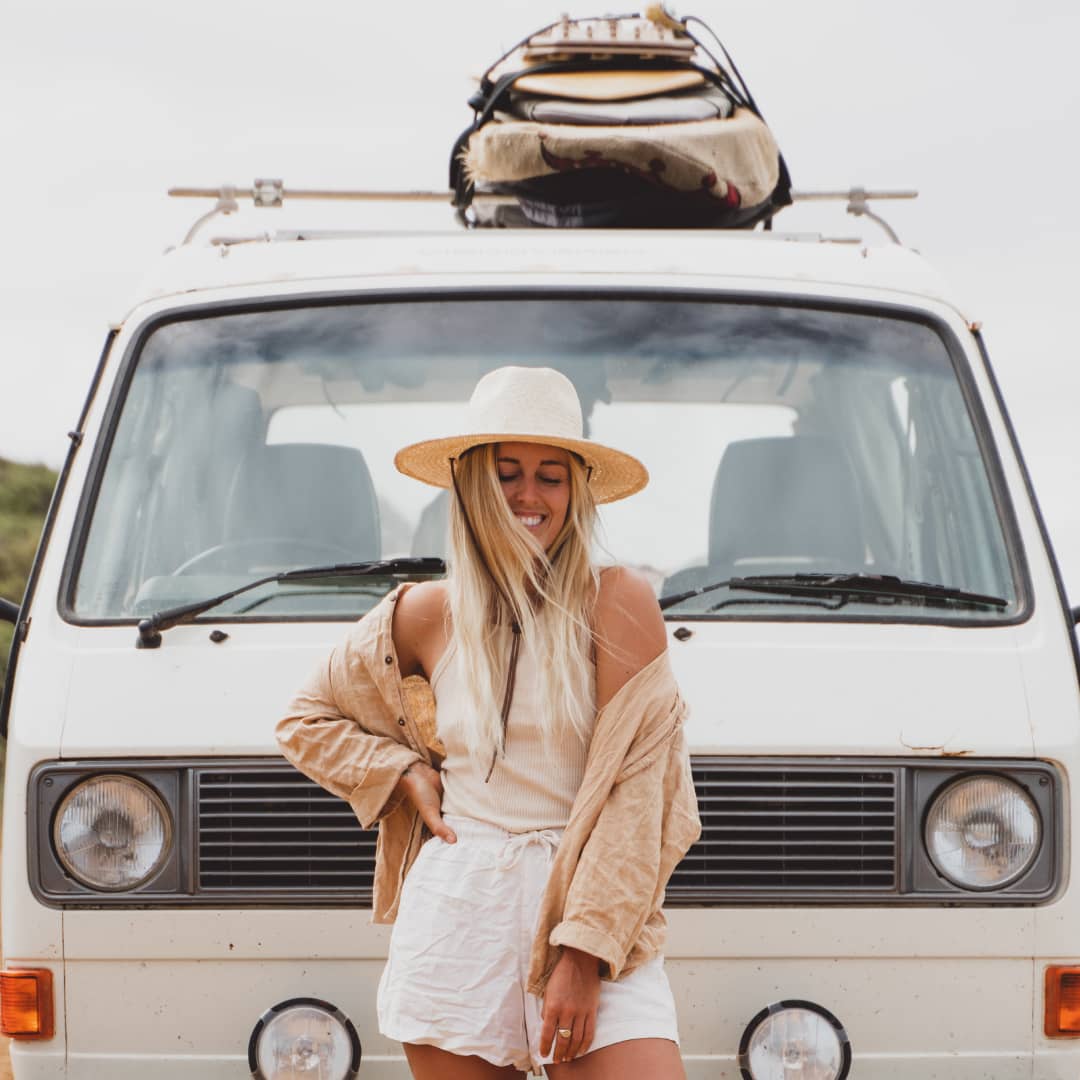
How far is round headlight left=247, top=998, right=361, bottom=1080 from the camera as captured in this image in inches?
132

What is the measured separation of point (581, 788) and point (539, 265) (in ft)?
5.86

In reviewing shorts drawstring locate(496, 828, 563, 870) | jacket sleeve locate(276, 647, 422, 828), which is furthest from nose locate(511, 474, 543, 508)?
shorts drawstring locate(496, 828, 563, 870)

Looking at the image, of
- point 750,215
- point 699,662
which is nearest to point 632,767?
point 699,662

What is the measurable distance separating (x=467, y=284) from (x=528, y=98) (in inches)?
52.1

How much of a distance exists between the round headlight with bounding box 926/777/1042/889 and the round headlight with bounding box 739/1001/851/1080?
383 millimetres

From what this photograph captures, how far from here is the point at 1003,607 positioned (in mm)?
3715

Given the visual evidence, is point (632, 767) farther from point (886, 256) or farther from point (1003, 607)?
point (886, 256)

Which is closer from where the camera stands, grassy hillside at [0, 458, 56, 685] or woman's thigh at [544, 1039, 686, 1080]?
woman's thigh at [544, 1039, 686, 1080]

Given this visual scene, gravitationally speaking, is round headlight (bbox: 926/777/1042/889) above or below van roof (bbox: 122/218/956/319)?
below

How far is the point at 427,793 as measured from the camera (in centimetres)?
282

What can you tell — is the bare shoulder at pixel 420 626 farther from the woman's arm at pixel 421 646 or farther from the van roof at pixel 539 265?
the van roof at pixel 539 265

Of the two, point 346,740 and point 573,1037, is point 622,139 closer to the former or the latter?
point 346,740

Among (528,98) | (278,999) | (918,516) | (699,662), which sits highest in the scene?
(528,98)

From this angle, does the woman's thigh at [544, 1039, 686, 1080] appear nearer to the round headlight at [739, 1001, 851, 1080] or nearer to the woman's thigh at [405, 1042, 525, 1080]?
the woman's thigh at [405, 1042, 525, 1080]
